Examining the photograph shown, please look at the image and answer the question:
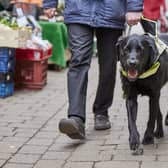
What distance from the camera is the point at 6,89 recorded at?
26.2 ft

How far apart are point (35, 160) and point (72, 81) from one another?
916 millimetres

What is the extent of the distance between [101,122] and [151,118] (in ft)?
2.92

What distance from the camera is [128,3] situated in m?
5.28

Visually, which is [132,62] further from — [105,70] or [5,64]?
[5,64]

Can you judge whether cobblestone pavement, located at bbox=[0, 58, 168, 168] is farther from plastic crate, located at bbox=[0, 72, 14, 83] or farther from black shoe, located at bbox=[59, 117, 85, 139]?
plastic crate, located at bbox=[0, 72, 14, 83]

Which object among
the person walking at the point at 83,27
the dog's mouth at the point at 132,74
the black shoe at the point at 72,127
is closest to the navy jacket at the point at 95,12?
the person walking at the point at 83,27

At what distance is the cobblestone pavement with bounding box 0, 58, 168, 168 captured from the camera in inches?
185

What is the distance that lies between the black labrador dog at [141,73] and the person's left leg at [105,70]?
0.71 meters

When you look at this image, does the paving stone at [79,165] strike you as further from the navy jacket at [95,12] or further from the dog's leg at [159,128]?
the navy jacket at [95,12]

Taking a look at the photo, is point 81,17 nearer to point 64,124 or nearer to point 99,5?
point 99,5

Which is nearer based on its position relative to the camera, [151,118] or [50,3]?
[151,118]

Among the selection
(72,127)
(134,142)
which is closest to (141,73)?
(134,142)

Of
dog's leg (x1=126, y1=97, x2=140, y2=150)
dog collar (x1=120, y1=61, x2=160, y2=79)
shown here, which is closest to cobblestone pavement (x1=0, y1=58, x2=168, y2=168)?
dog's leg (x1=126, y1=97, x2=140, y2=150)

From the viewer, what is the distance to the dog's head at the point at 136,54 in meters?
4.68
